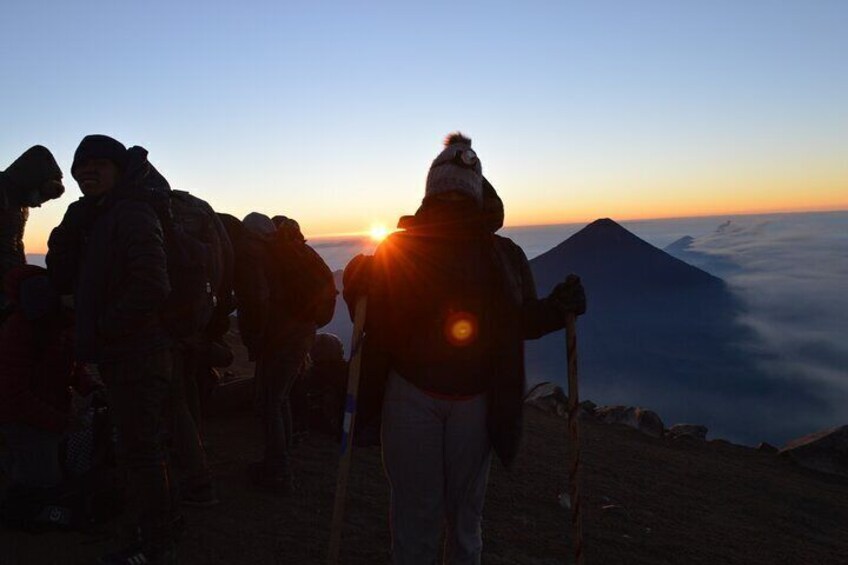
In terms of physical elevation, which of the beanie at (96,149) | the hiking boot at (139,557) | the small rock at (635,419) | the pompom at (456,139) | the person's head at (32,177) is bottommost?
the small rock at (635,419)

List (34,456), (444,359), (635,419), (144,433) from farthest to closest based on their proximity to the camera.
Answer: (635,419)
(34,456)
(144,433)
(444,359)

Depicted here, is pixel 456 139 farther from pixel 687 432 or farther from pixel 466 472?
pixel 687 432

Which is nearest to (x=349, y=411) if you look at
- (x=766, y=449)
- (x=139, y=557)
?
(x=139, y=557)

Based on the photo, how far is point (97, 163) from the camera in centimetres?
337

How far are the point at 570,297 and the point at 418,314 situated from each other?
2.42 ft

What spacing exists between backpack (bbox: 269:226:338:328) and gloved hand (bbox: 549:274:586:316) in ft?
8.92

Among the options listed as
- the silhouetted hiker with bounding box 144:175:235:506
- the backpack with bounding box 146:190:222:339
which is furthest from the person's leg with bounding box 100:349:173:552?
the silhouetted hiker with bounding box 144:175:235:506

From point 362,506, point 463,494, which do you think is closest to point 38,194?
point 362,506

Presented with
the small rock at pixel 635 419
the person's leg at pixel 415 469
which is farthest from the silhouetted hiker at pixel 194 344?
the small rock at pixel 635 419

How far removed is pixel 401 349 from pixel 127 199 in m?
1.83

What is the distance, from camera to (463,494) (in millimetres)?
2703

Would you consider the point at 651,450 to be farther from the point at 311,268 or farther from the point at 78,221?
the point at 78,221

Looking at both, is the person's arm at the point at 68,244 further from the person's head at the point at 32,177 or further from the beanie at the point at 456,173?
the person's head at the point at 32,177

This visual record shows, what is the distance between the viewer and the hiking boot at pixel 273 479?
16.7ft
